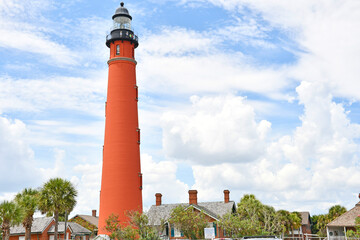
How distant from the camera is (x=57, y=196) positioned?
38.7 metres

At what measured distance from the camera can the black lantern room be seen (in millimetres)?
38688

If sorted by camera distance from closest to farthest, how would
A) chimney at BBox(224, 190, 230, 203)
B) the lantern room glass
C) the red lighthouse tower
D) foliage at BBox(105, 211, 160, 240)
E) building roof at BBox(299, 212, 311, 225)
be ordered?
foliage at BBox(105, 211, 160, 240) → the red lighthouse tower → the lantern room glass → chimney at BBox(224, 190, 230, 203) → building roof at BBox(299, 212, 311, 225)

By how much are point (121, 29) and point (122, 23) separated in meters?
1.40

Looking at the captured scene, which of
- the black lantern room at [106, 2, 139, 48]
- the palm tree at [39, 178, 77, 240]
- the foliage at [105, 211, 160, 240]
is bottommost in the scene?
the foliage at [105, 211, 160, 240]

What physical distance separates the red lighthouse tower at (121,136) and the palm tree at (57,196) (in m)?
5.74

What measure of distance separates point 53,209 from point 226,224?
18.2m

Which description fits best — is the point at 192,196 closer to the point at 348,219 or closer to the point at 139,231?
the point at 348,219

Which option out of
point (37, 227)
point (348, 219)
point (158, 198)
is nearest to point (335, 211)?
point (348, 219)

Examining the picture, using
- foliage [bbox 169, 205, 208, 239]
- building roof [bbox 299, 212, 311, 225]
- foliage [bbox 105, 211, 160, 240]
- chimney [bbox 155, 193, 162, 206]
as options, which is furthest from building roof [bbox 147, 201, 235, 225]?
building roof [bbox 299, 212, 311, 225]

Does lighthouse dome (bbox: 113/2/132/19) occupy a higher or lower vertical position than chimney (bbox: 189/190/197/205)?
higher

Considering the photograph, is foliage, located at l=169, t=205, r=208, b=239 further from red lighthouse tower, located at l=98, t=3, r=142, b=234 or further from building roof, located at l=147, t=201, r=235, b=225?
building roof, located at l=147, t=201, r=235, b=225

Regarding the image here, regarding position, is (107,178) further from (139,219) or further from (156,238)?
(156,238)

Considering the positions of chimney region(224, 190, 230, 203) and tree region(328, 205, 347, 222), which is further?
tree region(328, 205, 347, 222)

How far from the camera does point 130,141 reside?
119 feet
